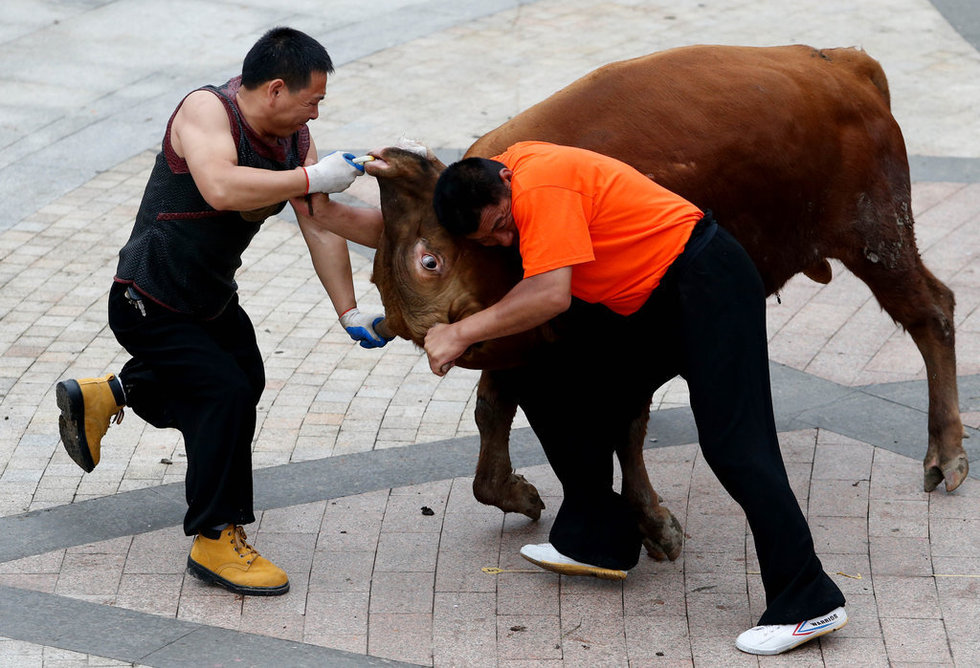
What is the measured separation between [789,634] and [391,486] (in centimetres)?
184

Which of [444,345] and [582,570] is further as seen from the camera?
[582,570]

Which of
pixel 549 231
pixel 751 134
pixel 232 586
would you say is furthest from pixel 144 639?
pixel 751 134

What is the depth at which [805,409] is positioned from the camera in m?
6.02

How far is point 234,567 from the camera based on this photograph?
4.69m

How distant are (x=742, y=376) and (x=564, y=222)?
30.4 inches

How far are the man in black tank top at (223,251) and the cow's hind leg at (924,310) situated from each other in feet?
6.53

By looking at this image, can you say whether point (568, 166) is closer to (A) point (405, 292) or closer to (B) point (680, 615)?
(A) point (405, 292)

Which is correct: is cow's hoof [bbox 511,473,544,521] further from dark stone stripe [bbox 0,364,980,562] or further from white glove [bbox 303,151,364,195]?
white glove [bbox 303,151,364,195]

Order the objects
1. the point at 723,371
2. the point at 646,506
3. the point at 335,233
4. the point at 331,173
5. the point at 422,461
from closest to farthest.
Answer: the point at 723,371 → the point at 331,173 → the point at 335,233 → the point at 646,506 → the point at 422,461

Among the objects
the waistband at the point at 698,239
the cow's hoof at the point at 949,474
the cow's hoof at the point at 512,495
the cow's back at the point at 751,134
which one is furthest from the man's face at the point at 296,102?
the cow's hoof at the point at 949,474

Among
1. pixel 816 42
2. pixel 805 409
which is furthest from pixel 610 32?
pixel 805 409

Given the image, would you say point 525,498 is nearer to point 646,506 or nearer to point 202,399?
point 646,506

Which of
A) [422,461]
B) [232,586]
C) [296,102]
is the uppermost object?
[296,102]

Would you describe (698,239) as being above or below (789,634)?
above
